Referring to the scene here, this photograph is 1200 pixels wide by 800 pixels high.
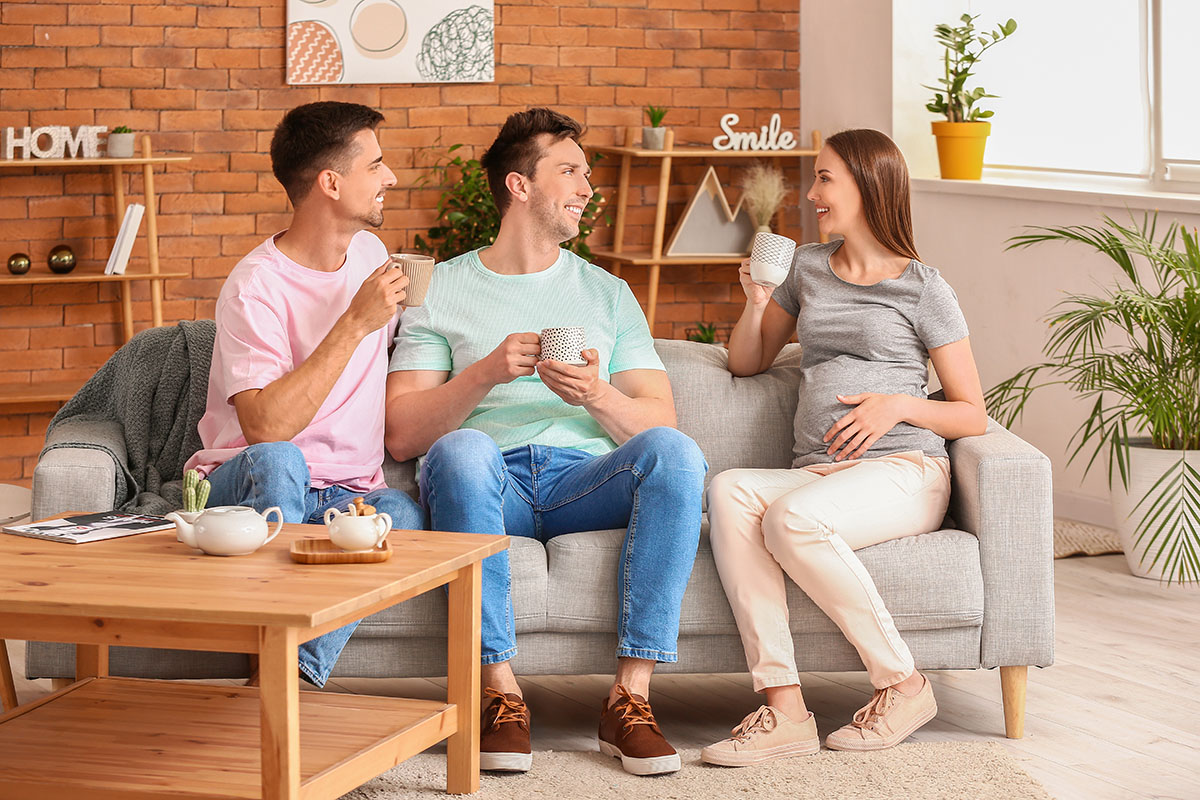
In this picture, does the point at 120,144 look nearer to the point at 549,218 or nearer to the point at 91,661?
the point at 549,218

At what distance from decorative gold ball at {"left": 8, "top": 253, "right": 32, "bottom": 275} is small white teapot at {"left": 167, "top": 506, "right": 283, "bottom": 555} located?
10.0 feet

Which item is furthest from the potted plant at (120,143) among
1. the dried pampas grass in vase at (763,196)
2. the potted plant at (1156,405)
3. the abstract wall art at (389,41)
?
the potted plant at (1156,405)

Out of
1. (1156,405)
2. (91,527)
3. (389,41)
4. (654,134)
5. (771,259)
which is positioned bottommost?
(91,527)

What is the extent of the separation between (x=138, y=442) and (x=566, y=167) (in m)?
1.03

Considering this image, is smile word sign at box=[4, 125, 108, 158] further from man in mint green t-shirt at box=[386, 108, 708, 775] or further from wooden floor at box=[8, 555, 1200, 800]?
man in mint green t-shirt at box=[386, 108, 708, 775]

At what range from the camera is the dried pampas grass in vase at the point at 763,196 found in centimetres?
559

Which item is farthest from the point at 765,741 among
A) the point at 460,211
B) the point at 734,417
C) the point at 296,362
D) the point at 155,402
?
the point at 460,211

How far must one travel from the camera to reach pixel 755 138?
18.6 ft

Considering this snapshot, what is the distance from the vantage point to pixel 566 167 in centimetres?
304

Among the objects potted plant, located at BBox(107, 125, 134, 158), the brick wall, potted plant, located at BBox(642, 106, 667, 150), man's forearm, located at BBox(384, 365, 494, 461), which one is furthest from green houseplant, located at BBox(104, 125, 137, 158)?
man's forearm, located at BBox(384, 365, 494, 461)

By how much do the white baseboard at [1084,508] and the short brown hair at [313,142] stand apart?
267 centimetres

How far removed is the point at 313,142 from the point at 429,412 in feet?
1.89

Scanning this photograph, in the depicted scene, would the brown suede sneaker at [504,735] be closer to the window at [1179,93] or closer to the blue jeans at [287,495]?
the blue jeans at [287,495]

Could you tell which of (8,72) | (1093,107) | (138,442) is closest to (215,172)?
(8,72)
